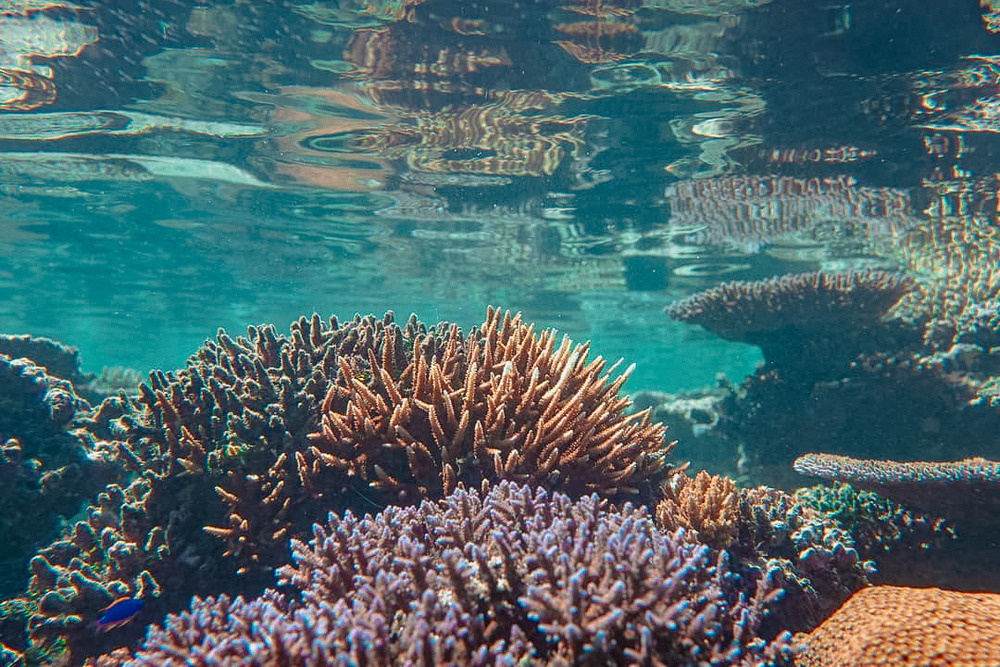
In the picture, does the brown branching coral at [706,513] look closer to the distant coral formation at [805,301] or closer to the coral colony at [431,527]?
the coral colony at [431,527]

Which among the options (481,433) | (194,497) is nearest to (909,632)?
(481,433)

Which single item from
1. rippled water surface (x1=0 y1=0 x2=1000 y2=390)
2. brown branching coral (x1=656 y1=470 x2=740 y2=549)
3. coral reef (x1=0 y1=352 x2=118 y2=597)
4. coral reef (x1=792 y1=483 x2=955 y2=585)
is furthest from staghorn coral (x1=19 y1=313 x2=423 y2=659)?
rippled water surface (x1=0 y1=0 x2=1000 y2=390)

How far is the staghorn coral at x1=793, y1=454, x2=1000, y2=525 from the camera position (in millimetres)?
4230

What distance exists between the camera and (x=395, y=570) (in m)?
2.52

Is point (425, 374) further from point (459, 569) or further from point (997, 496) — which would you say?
point (997, 496)

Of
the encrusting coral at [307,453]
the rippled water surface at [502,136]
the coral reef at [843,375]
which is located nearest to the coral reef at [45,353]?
the rippled water surface at [502,136]

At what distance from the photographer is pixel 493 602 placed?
228cm

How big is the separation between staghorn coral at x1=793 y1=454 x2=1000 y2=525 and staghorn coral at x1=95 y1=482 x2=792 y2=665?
2.42m

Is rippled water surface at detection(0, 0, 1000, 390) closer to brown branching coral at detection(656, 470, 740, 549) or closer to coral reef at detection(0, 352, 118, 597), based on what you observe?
coral reef at detection(0, 352, 118, 597)

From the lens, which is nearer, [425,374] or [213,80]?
[425,374]

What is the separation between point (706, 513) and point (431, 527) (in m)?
1.80

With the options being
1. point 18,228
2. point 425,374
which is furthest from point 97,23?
point 18,228

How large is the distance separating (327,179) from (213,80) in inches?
203

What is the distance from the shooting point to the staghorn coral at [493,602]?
203 cm
